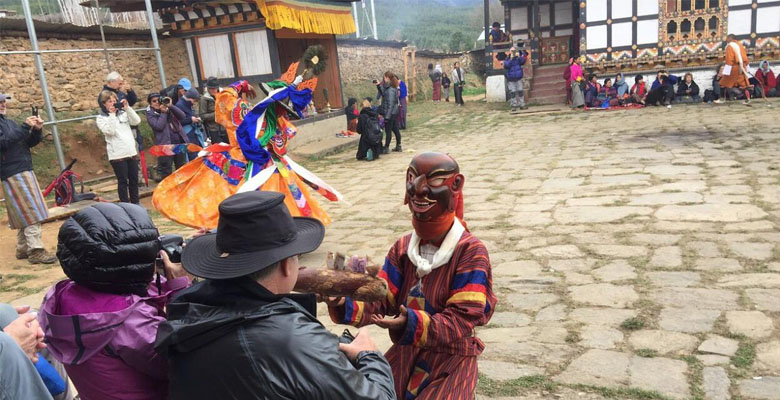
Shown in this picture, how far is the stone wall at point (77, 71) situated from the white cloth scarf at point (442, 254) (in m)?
9.97

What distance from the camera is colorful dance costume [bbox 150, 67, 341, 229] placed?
534cm

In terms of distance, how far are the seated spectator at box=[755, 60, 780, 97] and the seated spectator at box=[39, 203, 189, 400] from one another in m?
17.5

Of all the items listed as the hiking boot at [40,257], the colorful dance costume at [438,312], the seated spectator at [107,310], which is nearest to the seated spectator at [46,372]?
the seated spectator at [107,310]

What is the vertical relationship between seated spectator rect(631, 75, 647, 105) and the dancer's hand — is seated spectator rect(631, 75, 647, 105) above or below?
below

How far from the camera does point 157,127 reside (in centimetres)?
862

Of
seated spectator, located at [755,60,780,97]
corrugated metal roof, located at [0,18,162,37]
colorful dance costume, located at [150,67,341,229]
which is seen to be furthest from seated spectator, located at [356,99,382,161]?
seated spectator, located at [755,60,780,97]

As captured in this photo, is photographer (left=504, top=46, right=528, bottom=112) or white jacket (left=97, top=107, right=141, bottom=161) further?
photographer (left=504, top=46, right=528, bottom=112)

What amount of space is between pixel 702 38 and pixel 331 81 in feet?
34.7

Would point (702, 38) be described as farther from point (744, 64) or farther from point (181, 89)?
point (181, 89)

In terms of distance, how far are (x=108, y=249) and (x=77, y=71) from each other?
10.8m

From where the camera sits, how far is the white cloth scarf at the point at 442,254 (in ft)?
7.47

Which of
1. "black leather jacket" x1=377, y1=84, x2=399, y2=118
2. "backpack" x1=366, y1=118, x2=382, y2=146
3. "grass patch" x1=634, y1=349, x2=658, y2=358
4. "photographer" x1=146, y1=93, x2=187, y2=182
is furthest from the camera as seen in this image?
"black leather jacket" x1=377, y1=84, x2=399, y2=118

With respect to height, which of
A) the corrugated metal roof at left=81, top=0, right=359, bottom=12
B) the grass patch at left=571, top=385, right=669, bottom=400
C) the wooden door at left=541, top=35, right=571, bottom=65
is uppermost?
the corrugated metal roof at left=81, top=0, right=359, bottom=12

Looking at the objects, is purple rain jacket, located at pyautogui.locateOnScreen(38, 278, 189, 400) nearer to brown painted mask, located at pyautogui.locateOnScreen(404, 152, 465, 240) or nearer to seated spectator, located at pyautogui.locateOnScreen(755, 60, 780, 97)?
brown painted mask, located at pyautogui.locateOnScreen(404, 152, 465, 240)
